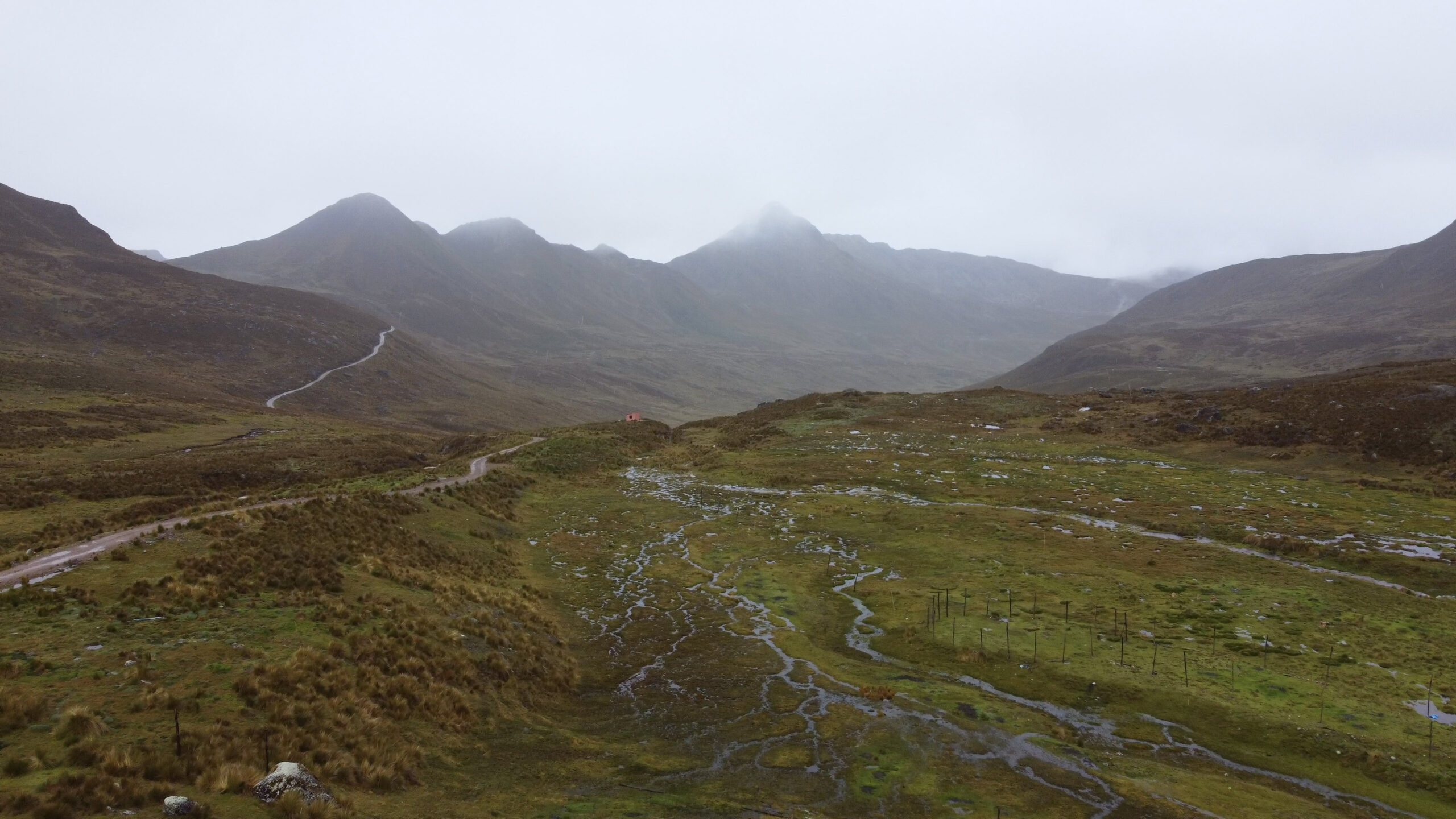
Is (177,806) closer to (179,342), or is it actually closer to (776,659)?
(776,659)

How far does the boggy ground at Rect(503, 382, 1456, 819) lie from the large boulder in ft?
14.0

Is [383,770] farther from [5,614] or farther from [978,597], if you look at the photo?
[978,597]

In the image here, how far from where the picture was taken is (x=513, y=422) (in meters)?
167

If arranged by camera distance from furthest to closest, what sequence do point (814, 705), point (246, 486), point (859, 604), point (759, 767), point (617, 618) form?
1. point (246, 486)
2. point (859, 604)
3. point (617, 618)
4. point (814, 705)
5. point (759, 767)

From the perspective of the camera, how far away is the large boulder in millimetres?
11344

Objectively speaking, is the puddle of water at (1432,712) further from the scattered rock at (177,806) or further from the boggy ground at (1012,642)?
the scattered rock at (177,806)

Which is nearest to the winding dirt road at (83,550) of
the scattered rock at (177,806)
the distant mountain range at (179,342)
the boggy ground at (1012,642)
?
the scattered rock at (177,806)

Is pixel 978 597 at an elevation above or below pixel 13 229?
below

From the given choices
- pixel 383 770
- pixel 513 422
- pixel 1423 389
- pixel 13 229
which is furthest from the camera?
pixel 13 229

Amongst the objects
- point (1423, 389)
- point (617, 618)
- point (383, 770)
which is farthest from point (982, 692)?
point (1423, 389)

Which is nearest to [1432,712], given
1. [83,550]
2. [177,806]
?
[177,806]

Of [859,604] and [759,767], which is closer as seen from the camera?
[759,767]

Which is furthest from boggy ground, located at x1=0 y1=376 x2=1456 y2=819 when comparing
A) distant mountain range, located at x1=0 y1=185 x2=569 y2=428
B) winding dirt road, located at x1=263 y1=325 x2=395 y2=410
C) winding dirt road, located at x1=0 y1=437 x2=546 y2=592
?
winding dirt road, located at x1=263 y1=325 x2=395 y2=410

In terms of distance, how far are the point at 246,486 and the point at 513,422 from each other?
379ft
